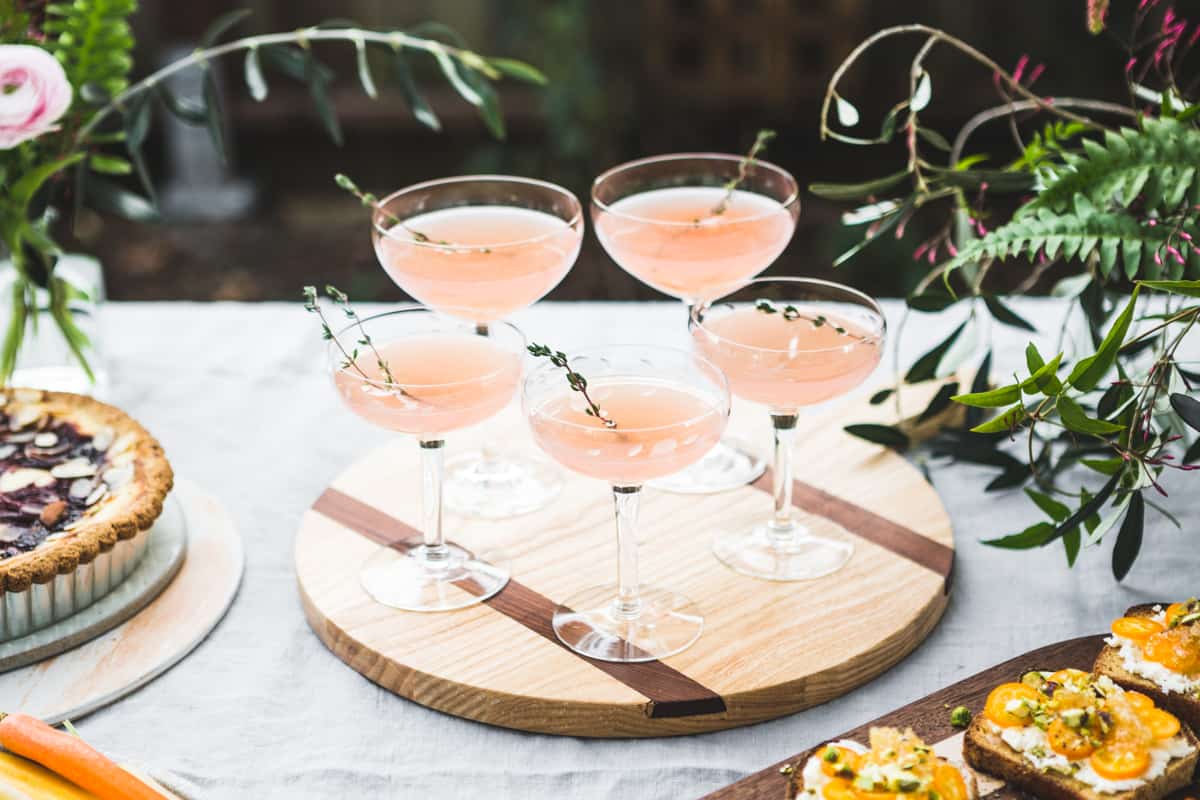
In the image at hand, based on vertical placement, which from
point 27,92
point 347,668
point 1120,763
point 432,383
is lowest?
point 347,668

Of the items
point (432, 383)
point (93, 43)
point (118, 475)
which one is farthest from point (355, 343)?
point (93, 43)

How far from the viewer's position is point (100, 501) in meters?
1.62

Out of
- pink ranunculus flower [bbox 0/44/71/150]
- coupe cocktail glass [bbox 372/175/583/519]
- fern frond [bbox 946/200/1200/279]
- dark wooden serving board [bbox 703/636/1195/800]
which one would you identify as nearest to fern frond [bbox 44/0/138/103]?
pink ranunculus flower [bbox 0/44/71/150]

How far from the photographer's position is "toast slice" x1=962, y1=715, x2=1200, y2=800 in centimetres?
123

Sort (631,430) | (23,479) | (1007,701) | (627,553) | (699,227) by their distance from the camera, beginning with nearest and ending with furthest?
(1007,701), (631,430), (627,553), (23,479), (699,227)

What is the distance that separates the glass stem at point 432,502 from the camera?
161 cm

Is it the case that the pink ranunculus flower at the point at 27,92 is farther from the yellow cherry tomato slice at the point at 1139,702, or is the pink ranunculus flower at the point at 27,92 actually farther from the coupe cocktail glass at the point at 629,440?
the yellow cherry tomato slice at the point at 1139,702

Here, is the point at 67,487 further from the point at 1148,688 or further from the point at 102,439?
the point at 1148,688

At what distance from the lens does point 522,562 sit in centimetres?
169

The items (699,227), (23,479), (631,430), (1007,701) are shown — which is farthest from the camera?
(699,227)

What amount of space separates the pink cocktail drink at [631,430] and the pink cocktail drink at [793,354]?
11cm

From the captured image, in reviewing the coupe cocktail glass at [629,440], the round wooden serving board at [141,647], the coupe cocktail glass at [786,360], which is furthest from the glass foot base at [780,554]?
the round wooden serving board at [141,647]

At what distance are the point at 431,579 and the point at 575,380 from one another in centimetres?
38

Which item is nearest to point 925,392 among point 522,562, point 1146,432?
point 1146,432
